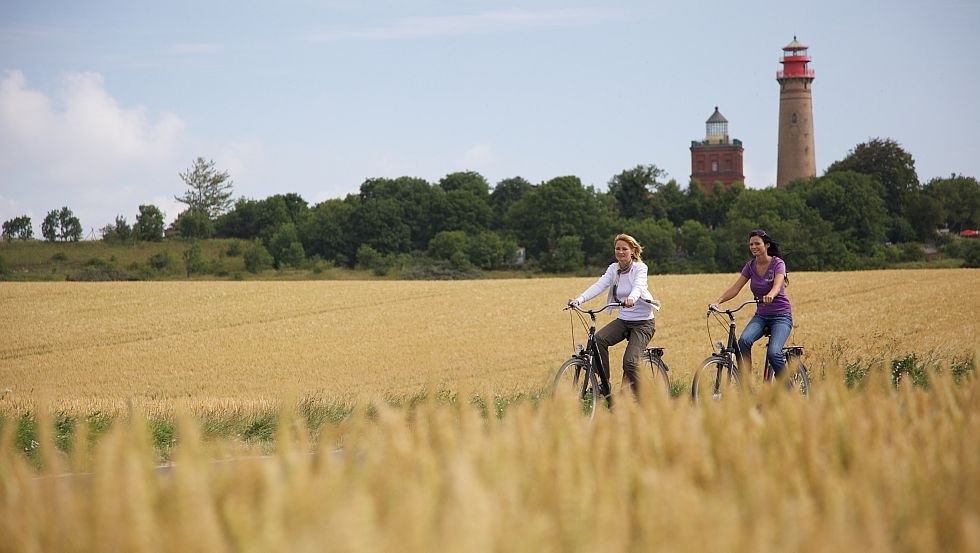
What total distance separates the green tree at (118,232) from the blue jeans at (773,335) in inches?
2965

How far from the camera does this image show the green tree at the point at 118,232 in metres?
82.5

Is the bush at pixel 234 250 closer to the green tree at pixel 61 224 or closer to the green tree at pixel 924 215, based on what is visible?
the green tree at pixel 61 224

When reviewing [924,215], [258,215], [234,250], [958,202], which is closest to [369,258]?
[234,250]

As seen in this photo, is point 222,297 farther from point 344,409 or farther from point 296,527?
point 296,527

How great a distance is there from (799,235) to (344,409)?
7999 centimetres

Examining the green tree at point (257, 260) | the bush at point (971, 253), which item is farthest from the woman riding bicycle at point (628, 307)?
the green tree at point (257, 260)

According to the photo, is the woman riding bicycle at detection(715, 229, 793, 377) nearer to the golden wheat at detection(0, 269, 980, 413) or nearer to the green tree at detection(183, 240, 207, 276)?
the golden wheat at detection(0, 269, 980, 413)

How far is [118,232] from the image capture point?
274 feet

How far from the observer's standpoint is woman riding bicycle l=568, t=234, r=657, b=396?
11.7m

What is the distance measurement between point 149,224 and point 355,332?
6873cm

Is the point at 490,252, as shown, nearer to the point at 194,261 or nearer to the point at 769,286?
the point at 194,261

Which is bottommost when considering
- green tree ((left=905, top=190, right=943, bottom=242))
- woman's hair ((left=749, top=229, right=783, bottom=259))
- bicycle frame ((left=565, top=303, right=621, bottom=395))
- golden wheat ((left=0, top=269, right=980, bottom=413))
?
golden wheat ((left=0, top=269, right=980, bottom=413))

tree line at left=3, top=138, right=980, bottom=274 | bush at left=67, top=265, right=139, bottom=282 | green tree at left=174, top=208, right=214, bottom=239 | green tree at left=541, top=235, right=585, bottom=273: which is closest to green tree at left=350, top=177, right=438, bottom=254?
tree line at left=3, top=138, right=980, bottom=274

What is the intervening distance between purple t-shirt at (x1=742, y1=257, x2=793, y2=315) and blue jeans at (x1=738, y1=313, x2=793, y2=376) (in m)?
0.07
